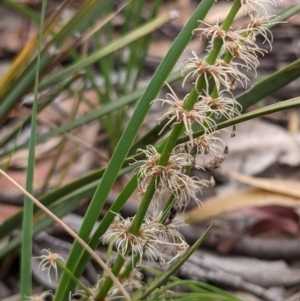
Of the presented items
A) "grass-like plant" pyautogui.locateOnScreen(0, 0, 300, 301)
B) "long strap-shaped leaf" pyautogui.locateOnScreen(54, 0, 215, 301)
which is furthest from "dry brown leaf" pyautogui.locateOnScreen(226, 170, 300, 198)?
"long strap-shaped leaf" pyautogui.locateOnScreen(54, 0, 215, 301)

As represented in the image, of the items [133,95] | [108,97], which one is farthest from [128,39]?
[108,97]

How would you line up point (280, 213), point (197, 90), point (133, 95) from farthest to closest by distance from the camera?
1. point (280, 213)
2. point (133, 95)
3. point (197, 90)

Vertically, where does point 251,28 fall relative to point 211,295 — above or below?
above

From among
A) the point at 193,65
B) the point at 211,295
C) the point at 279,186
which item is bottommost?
the point at 211,295

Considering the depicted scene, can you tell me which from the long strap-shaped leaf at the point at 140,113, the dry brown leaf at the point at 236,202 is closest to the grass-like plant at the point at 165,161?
the long strap-shaped leaf at the point at 140,113

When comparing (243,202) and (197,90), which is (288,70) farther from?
(243,202)

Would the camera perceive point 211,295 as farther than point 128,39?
No

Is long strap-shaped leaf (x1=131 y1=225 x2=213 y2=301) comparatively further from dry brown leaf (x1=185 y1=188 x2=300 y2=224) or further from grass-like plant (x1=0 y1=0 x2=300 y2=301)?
dry brown leaf (x1=185 y1=188 x2=300 y2=224)

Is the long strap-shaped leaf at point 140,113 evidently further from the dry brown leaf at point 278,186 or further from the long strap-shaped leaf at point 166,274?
the dry brown leaf at point 278,186

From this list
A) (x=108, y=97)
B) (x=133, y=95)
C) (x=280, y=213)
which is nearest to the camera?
(x=133, y=95)
